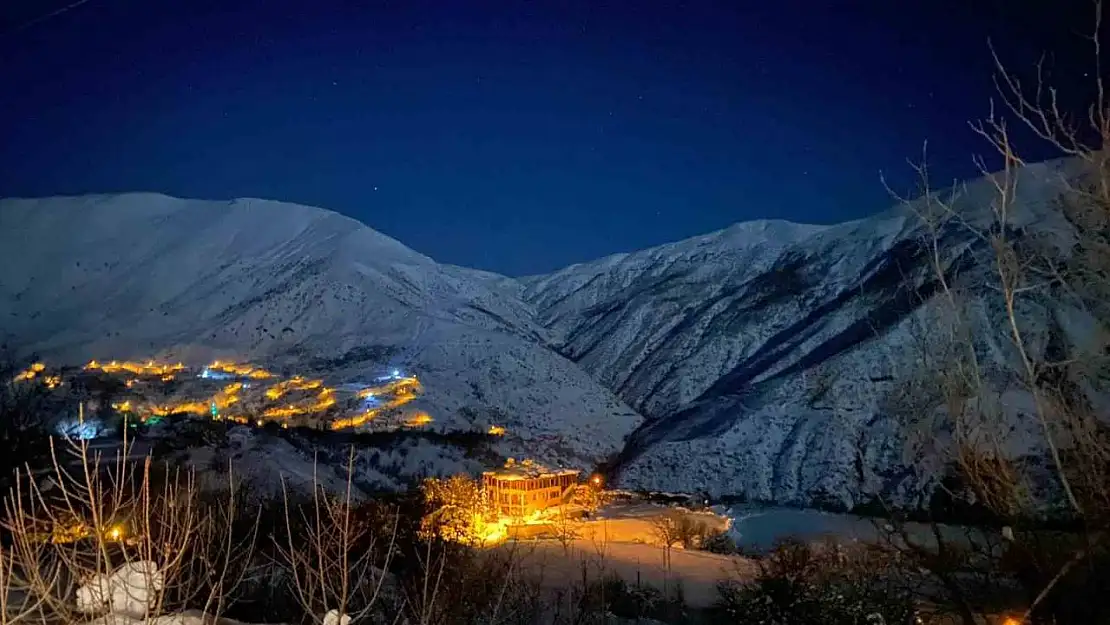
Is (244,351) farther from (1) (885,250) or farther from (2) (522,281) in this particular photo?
(1) (885,250)

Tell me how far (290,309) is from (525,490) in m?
27.7


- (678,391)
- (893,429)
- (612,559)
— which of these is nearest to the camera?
(612,559)

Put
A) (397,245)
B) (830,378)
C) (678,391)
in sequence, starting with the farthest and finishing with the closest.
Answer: (397,245) → (678,391) → (830,378)

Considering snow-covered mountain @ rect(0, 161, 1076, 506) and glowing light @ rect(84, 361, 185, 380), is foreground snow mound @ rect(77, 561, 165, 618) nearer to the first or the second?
snow-covered mountain @ rect(0, 161, 1076, 506)

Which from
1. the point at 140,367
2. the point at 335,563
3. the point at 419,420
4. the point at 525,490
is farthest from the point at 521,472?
the point at 140,367

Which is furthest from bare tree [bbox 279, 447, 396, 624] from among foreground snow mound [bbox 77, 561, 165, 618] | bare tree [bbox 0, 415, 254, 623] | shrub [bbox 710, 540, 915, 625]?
shrub [bbox 710, 540, 915, 625]

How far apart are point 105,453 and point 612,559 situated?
12471 millimetres

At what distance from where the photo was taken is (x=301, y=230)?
199 ft

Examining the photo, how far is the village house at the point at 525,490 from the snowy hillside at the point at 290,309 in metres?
6.39

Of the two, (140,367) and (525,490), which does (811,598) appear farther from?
(140,367)

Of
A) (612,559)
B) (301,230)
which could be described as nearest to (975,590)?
(612,559)

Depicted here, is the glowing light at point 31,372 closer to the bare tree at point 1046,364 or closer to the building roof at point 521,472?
the building roof at point 521,472

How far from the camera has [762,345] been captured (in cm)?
3906

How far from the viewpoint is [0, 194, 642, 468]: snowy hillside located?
120 feet
